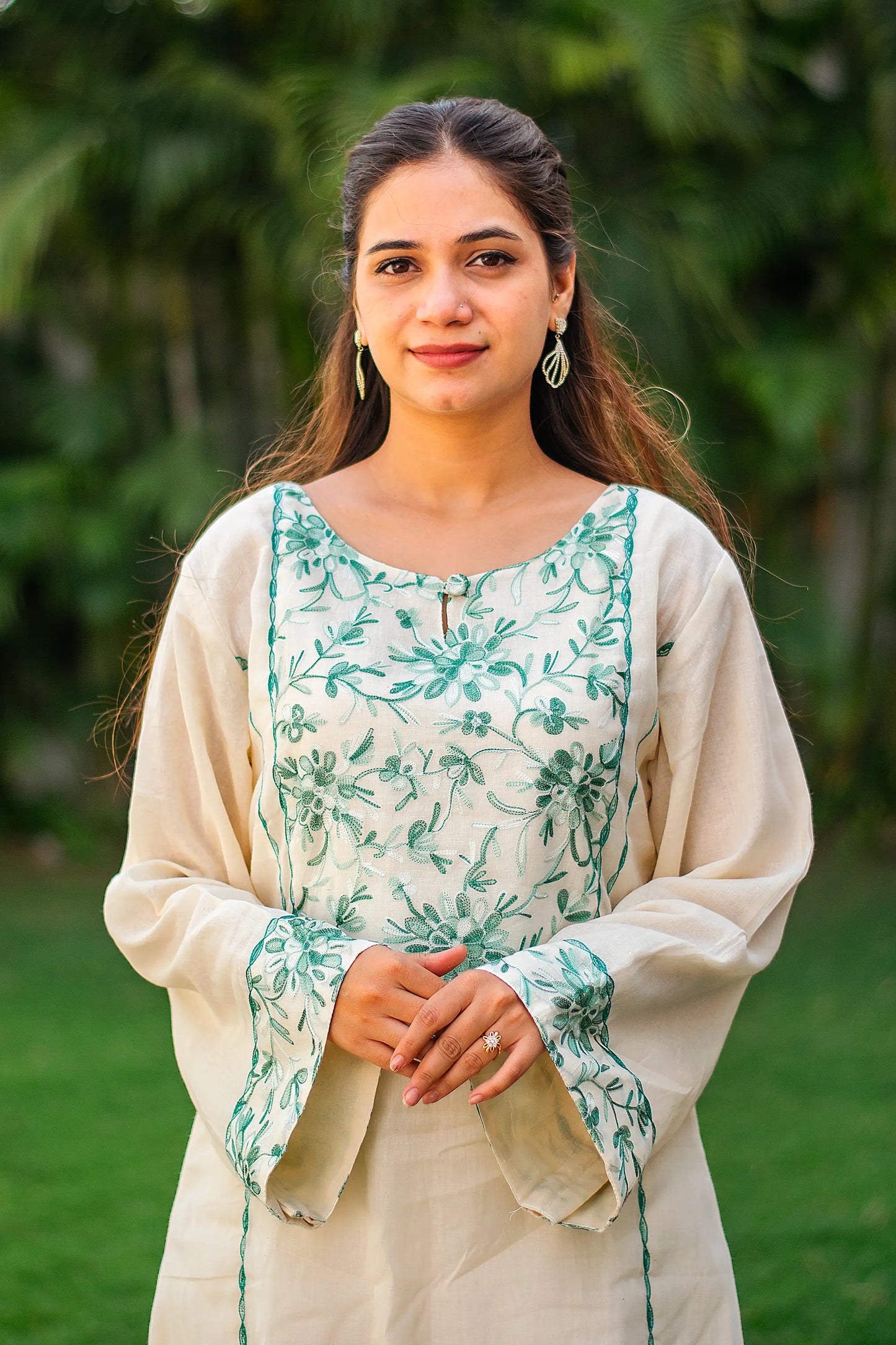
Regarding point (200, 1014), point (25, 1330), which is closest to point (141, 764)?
point (200, 1014)

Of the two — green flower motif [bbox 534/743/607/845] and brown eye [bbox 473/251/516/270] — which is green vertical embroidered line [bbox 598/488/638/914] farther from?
brown eye [bbox 473/251/516/270]

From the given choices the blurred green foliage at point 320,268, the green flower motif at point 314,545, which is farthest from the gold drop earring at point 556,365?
the blurred green foliage at point 320,268

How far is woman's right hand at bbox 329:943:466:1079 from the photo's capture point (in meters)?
1.50

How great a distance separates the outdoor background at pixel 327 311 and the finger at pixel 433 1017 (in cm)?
321

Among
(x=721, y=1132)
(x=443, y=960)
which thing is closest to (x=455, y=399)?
(x=443, y=960)

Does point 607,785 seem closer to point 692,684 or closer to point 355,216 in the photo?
point 692,684

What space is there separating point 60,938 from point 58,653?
1848 mm

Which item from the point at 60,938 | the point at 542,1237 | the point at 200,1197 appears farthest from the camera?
the point at 60,938

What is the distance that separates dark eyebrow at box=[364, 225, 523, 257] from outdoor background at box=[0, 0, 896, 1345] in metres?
3.35

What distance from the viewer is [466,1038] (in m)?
1.48

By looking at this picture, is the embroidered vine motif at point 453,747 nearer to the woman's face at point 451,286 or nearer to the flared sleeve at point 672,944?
the flared sleeve at point 672,944

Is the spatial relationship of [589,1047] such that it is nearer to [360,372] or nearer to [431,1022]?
[431,1022]

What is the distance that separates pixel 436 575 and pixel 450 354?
0.26m

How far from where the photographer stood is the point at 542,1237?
1.60m
